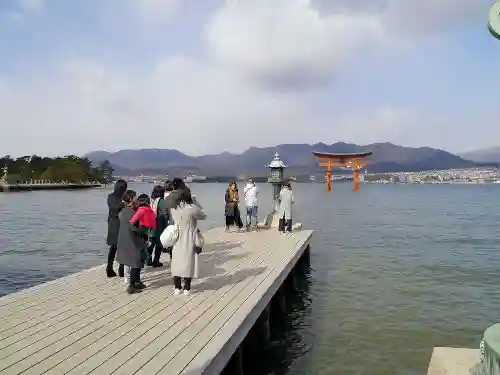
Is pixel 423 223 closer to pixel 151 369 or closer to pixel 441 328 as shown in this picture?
pixel 441 328

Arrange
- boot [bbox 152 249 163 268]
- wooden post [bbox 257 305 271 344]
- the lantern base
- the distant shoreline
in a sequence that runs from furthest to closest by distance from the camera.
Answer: the distant shoreline
the lantern base
boot [bbox 152 249 163 268]
wooden post [bbox 257 305 271 344]

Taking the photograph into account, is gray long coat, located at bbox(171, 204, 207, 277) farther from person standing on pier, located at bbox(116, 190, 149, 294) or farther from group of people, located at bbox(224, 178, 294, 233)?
group of people, located at bbox(224, 178, 294, 233)

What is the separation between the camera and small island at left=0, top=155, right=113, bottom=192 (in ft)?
399

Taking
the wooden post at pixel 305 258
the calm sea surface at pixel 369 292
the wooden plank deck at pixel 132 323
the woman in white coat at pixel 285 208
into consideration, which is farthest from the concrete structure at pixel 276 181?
the wooden plank deck at pixel 132 323

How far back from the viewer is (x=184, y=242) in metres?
7.50

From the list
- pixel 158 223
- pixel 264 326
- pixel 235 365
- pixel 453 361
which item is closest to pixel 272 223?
pixel 158 223

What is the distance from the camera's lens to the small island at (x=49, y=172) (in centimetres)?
12175

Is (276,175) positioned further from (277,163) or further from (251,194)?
(251,194)

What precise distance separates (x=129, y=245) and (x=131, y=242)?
0.06 meters

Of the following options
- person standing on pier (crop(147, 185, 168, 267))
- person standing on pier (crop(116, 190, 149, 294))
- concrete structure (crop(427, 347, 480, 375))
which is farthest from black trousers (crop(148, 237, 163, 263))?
concrete structure (crop(427, 347, 480, 375))

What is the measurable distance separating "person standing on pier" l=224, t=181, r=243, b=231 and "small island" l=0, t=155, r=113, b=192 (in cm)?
10664

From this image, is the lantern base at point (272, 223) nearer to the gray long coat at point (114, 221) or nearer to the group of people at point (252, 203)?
the group of people at point (252, 203)

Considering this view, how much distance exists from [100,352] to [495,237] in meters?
25.3

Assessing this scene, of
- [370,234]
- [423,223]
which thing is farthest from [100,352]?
[423,223]
